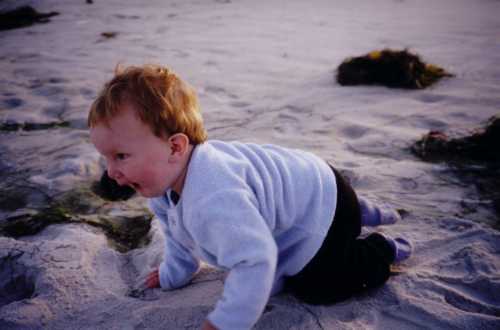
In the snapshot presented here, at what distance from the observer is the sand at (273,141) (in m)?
1.44

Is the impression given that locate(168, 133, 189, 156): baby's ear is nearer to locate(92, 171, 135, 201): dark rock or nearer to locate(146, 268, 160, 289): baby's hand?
locate(146, 268, 160, 289): baby's hand

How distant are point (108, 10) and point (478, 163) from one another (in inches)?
340

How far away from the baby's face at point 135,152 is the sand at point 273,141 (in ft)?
1.86

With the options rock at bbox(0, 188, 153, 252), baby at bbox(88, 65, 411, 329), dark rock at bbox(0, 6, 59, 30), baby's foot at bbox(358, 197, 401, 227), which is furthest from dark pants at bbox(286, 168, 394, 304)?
dark rock at bbox(0, 6, 59, 30)

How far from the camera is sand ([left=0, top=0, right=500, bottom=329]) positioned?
4.73 feet

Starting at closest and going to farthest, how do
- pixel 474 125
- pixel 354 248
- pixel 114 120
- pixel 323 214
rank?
pixel 114 120 → pixel 323 214 → pixel 354 248 → pixel 474 125

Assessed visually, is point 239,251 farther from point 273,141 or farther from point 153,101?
point 273,141

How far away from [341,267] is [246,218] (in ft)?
1.82

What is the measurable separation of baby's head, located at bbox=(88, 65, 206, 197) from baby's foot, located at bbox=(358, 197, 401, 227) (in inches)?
34.8

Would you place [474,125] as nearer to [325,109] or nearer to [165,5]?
[325,109]

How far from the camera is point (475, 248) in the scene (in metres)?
1.62

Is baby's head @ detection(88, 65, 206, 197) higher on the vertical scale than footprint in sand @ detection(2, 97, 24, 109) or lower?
higher

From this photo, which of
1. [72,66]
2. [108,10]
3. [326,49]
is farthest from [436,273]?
[108,10]

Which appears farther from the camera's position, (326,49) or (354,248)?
(326,49)
